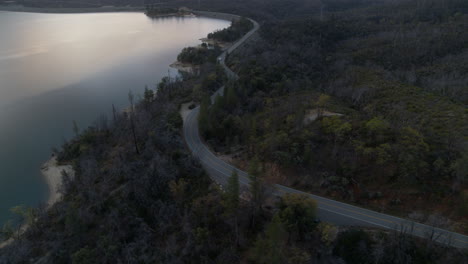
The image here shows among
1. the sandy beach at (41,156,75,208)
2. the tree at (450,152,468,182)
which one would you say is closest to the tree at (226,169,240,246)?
the tree at (450,152,468,182)

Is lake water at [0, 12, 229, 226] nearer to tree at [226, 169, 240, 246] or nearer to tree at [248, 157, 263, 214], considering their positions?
tree at [226, 169, 240, 246]

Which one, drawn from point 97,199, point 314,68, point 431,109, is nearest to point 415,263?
point 431,109

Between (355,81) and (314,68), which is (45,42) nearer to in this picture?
(314,68)

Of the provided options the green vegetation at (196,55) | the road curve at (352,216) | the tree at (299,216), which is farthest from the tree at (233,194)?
the green vegetation at (196,55)

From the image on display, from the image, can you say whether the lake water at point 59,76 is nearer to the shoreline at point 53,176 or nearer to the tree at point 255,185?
the shoreline at point 53,176

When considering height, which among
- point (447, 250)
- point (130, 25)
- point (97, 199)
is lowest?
point (97, 199)
